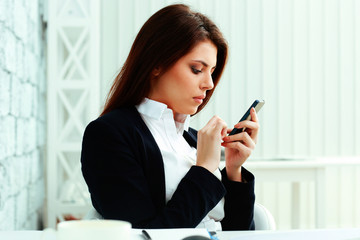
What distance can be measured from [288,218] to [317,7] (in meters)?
1.64

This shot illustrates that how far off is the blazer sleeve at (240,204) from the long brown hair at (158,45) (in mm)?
351

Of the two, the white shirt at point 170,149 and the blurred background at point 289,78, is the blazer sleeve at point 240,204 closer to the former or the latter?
the white shirt at point 170,149

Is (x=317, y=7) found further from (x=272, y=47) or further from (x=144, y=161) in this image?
(x=144, y=161)

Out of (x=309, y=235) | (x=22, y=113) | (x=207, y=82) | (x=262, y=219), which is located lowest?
(x=262, y=219)

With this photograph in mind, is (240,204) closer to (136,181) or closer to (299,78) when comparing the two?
(136,181)

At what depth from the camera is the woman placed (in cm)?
101

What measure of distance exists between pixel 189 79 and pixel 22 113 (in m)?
1.37

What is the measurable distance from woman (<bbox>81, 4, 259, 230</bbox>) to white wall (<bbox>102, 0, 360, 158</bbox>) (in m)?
2.18

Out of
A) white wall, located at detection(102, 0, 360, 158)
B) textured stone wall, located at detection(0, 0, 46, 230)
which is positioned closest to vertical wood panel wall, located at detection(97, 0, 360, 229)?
white wall, located at detection(102, 0, 360, 158)

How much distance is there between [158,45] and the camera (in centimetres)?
114

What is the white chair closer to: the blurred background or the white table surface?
the white table surface

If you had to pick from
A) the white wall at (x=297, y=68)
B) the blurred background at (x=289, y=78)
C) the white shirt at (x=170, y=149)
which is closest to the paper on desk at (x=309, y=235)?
the white shirt at (x=170, y=149)

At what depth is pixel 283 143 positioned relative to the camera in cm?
343

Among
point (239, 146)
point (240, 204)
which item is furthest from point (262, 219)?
point (239, 146)
